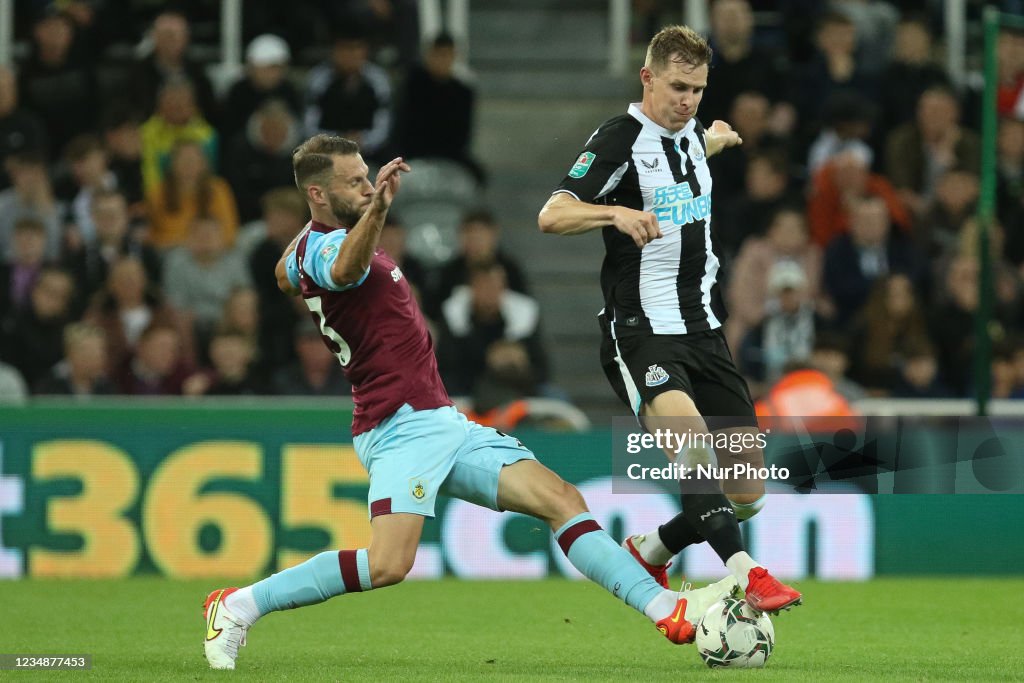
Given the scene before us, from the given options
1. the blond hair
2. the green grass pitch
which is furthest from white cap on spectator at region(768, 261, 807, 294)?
the blond hair

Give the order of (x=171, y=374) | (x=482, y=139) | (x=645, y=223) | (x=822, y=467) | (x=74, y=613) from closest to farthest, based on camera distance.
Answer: (x=645, y=223) < (x=74, y=613) < (x=822, y=467) < (x=171, y=374) < (x=482, y=139)

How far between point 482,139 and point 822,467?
571cm

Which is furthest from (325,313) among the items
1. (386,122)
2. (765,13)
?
(765,13)

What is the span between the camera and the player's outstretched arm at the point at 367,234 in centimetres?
653

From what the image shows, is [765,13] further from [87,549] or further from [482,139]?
[87,549]

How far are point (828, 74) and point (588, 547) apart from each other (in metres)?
8.48

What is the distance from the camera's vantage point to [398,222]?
13562 mm

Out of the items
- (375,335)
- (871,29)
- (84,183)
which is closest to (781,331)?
(871,29)

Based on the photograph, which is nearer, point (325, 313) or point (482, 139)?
point (325, 313)

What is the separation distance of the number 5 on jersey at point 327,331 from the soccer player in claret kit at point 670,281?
100 cm

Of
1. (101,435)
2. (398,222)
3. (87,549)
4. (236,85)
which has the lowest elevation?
(87,549)

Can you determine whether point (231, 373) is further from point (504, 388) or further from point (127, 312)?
point (504, 388)

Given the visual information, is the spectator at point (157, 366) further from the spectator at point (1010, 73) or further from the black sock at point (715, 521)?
the spectator at point (1010, 73)

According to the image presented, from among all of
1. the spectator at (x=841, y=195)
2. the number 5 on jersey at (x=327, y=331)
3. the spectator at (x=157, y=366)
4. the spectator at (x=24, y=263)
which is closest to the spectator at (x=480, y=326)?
the spectator at (x=157, y=366)
